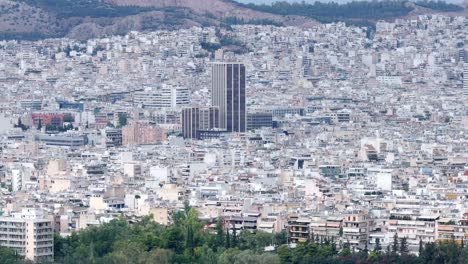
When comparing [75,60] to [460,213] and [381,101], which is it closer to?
[381,101]

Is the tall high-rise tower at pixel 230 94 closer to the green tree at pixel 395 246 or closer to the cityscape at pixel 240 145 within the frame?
the cityscape at pixel 240 145

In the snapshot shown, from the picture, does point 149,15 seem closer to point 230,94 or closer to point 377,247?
point 230,94

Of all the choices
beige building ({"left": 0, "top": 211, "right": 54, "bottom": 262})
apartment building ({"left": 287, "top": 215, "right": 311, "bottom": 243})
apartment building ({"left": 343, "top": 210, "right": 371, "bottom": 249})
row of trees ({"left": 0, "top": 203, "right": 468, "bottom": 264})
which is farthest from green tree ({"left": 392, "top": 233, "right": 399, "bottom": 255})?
beige building ({"left": 0, "top": 211, "right": 54, "bottom": 262})

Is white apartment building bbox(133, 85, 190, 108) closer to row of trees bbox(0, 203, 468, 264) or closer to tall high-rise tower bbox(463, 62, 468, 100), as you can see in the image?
tall high-rise tower bbox(463, 62, 468, 100)

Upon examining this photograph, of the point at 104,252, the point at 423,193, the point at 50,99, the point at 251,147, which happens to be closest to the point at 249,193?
the point at 423,193

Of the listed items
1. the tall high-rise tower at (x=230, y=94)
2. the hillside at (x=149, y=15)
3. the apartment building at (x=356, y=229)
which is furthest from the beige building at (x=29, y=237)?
the hillside at (x=149, y=15)

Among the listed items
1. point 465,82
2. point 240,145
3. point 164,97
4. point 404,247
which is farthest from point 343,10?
point 404,247
